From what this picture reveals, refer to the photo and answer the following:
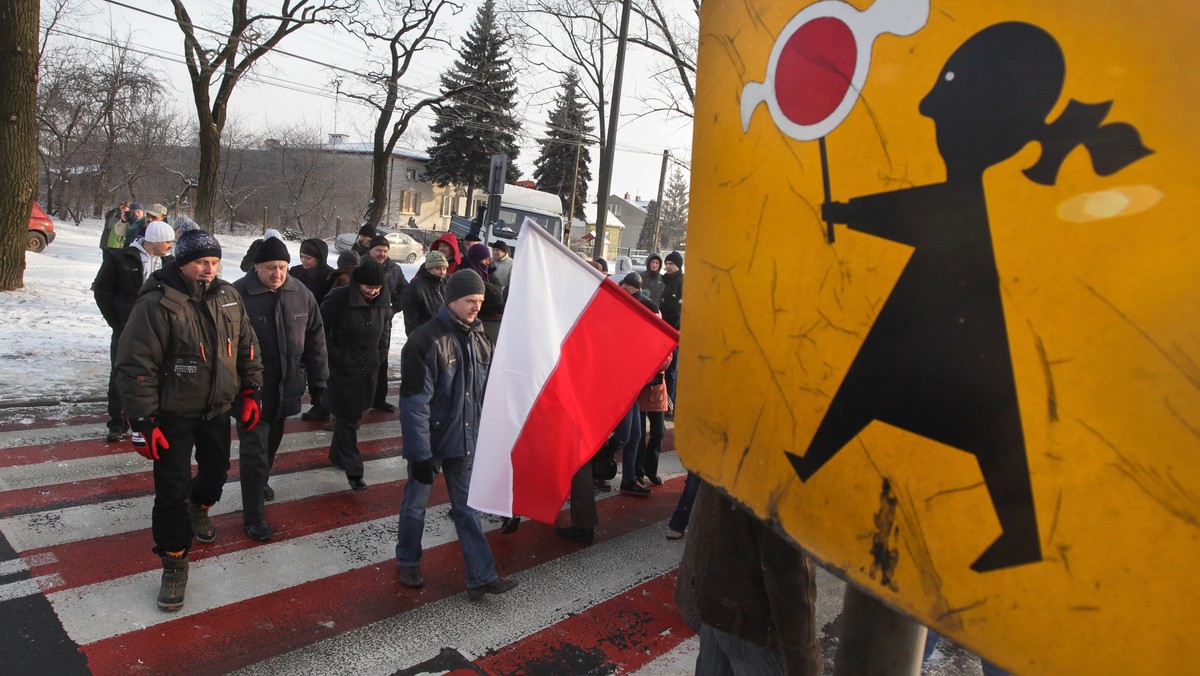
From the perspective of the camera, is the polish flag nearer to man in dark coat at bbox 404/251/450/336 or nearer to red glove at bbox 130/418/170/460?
red glove at bbox 130/418/170/460

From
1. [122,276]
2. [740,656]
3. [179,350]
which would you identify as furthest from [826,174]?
[122,276]

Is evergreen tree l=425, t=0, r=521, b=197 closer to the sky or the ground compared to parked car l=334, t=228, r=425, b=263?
closer to the sky

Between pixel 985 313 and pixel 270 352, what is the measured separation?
4.83 metres

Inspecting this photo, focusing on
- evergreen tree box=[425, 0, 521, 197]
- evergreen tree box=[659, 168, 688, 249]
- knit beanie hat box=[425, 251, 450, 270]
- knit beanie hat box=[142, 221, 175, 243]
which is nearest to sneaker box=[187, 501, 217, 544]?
knit beanie hat box=[142, 221, 175, 243]

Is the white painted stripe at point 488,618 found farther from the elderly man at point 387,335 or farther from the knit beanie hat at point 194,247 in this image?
the elderly man at point 387,335

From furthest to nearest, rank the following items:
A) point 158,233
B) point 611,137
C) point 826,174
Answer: point 611,137
point 158,233
point 826,174

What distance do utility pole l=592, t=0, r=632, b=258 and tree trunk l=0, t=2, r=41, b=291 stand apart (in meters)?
10.2

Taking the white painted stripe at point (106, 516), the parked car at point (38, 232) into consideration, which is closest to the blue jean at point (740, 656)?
the white painted stripe at point (106, 516)

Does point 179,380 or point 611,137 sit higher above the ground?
point 611,137

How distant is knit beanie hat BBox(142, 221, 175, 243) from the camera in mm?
5770

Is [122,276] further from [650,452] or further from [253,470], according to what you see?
[650,452]

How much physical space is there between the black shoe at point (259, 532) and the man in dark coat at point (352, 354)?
108cm

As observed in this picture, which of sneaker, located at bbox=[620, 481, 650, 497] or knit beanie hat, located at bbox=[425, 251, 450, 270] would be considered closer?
sneaker, located at bbox=[620, 481, 650, 497]

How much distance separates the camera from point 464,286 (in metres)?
4.28
